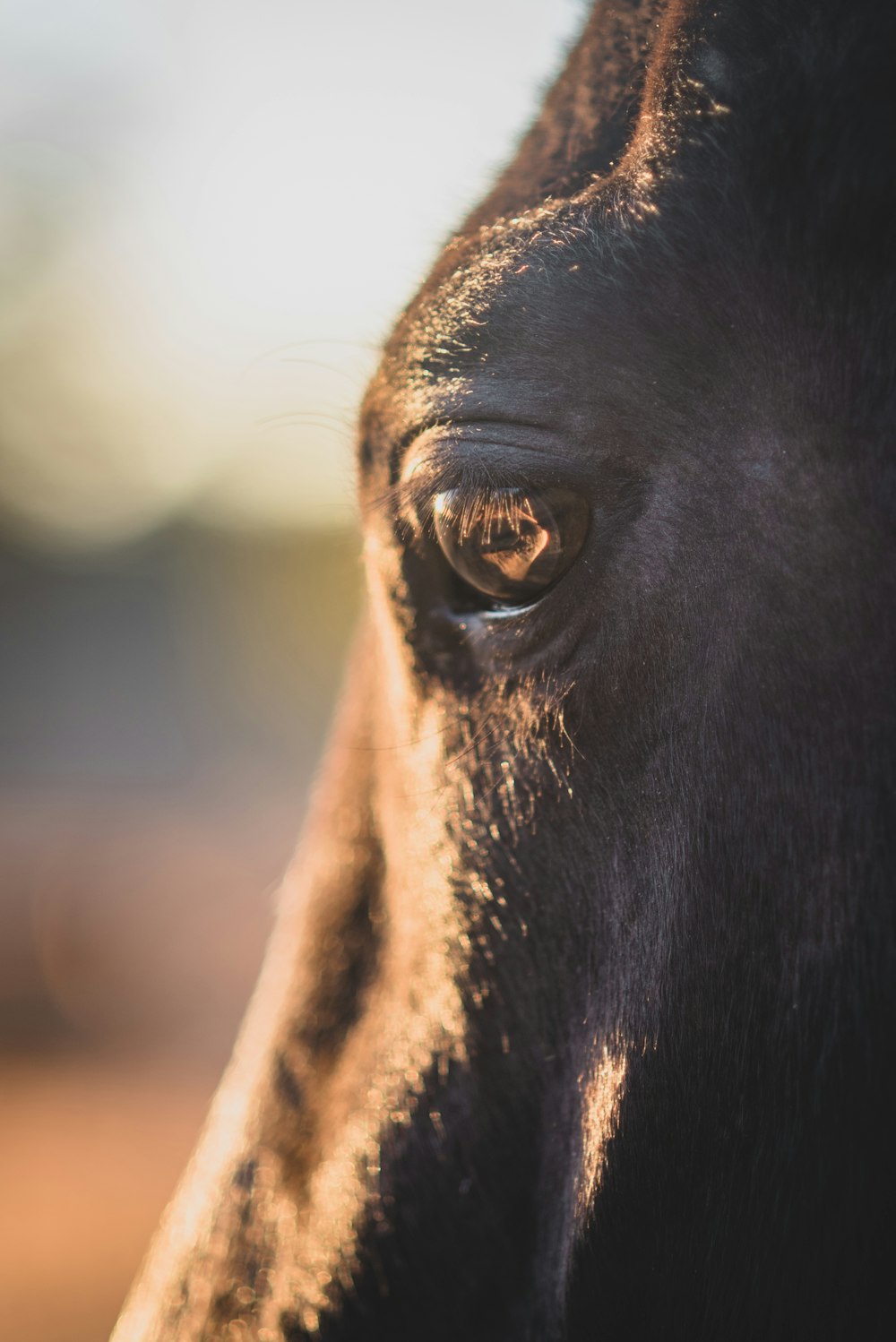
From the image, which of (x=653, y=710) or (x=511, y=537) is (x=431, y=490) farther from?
(x=653, y=710)

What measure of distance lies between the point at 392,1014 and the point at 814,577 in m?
0.81

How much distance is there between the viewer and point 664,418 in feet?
3.58

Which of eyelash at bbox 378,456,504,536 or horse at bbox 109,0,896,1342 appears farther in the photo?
eyelash at bbox 378,456,504,536

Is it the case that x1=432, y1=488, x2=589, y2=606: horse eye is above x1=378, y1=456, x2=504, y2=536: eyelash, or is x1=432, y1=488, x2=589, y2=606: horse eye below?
below

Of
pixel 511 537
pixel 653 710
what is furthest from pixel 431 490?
pixel 653 710

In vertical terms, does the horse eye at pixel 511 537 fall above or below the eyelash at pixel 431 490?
below

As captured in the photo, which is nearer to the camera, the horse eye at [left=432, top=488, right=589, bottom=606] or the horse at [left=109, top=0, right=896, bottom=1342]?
the horse at [left=109, top=0, right=896, bottom=1342]

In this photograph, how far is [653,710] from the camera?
43.0 inches

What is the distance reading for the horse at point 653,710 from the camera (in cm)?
101

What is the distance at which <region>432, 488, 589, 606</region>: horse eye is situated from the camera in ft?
3.74

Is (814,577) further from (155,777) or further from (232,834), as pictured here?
(155,777)

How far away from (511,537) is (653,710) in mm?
252

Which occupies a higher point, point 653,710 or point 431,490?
point 431,490

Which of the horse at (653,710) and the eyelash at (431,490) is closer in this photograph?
the horse at (653,710)
